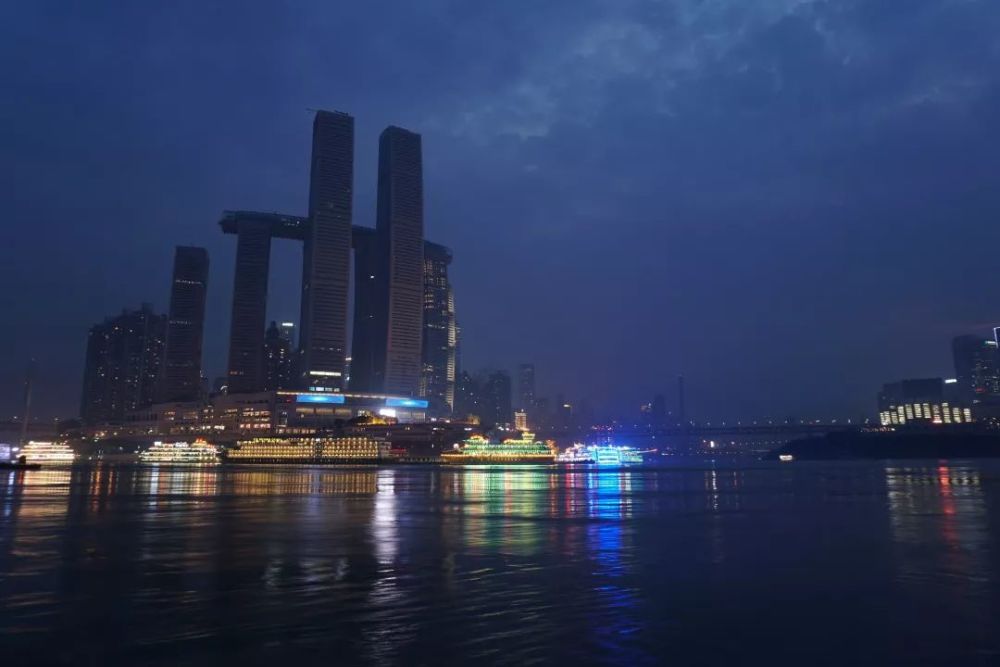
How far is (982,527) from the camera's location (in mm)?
34594

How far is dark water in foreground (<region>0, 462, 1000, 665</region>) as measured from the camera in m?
13.8

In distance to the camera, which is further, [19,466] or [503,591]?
[19,466]

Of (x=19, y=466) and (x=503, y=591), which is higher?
(x=19, y=466)

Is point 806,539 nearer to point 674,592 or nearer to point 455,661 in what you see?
point 674,592

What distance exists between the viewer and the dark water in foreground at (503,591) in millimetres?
13836

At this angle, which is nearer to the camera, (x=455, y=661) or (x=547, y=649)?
(x=455, y=661)

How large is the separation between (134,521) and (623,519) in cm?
2877

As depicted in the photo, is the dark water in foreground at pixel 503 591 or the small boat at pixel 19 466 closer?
the dark water in foreground at pixel 503 591

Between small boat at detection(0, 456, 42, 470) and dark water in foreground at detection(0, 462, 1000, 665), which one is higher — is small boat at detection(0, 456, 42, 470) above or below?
above

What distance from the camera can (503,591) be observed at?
19578mm

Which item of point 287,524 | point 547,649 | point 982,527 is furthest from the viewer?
point 287,524

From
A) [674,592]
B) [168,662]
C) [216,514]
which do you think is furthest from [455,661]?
[216,514]

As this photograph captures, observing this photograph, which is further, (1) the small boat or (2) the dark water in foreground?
(1) the small boat

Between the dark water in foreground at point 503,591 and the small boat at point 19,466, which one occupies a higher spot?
the small boat at point 19,466
